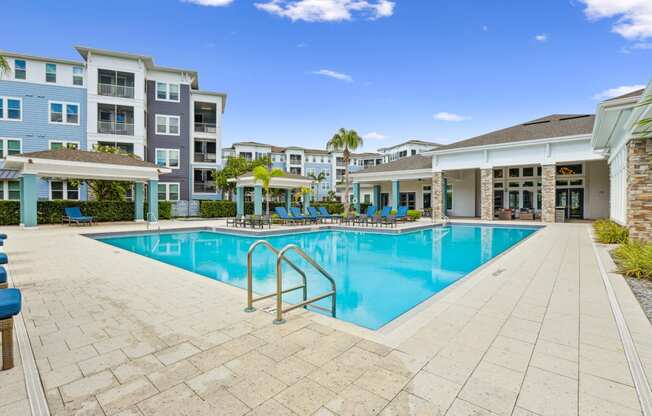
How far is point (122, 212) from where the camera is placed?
21578mm

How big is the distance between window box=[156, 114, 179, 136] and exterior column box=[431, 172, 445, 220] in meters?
22.3

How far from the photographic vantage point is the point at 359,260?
33.7 ft

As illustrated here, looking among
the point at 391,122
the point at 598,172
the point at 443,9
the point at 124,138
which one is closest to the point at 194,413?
the point at 443,9

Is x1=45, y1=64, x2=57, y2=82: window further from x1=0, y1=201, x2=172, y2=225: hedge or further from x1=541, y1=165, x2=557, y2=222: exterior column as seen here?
x1=541, y1=165, x2=557, y2=222: exterior column

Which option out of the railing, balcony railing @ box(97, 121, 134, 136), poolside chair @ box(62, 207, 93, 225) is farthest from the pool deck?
the railing

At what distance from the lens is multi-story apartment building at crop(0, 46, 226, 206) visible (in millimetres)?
23141

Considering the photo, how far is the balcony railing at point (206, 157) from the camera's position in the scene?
29.5 meters

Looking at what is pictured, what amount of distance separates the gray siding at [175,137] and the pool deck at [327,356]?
2412cm

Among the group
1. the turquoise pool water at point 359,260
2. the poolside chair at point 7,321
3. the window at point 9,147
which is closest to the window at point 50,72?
the window at point 9,147

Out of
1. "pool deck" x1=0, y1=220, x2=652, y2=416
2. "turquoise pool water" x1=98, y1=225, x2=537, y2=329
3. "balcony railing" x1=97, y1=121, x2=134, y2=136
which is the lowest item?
"turquoise pool water" x1=98, y1=225, x2=537, y2=329

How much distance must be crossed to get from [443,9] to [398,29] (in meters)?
2.83

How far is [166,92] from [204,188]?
29.2 ft

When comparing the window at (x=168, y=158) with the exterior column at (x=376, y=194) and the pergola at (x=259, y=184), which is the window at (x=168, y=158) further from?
the exterior column at (x=376, y=194)

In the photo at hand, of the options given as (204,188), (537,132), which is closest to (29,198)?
(204,188)
